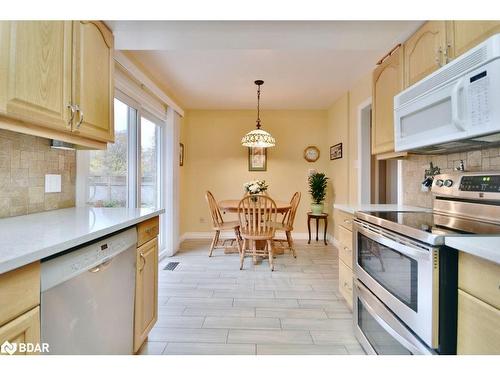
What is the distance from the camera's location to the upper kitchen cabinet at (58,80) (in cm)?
100

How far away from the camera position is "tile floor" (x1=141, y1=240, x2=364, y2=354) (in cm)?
163

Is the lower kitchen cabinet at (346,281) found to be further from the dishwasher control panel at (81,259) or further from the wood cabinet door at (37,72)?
the wood cabinet door at (37,72)

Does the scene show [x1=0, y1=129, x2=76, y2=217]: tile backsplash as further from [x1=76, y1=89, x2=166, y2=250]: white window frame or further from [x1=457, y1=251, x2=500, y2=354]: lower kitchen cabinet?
[x1=457, y1=251, x2=500, y2=354]: lower kitchen cabinet

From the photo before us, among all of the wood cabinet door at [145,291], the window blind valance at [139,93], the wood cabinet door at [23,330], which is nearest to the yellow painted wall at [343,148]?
the window blind valance at [139,93]

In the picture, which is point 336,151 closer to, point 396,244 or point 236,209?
point 236,209

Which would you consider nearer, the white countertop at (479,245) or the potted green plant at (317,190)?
the white countertop at (479,245)

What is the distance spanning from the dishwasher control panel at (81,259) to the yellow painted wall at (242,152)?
3.47m

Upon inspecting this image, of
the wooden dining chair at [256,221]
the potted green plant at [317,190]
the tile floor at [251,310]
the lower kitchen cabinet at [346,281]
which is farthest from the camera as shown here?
the potted green plant at [317,190]

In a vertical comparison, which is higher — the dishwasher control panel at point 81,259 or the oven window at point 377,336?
the dishwasher control panel at point 81,259

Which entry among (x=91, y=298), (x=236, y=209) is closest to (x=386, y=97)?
(x=236, y=209)

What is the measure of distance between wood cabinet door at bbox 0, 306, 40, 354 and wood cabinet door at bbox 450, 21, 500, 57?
2.10m

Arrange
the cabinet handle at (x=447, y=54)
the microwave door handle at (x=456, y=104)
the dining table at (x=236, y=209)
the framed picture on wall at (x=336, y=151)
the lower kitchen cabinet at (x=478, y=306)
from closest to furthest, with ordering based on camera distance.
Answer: the lower kitchen cabinet at (x=478, y=306), the microwave door handle at (x=456, y=104), the cabinet handle at (x=447, y=54), the dining table at (x=236, y=209), the framed picture on wall at (x=336, y=151)
